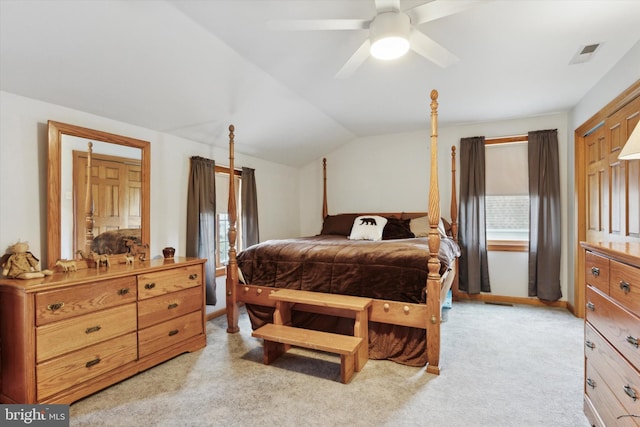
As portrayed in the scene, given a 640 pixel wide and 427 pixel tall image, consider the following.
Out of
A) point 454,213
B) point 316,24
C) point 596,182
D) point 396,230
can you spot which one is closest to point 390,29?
point 316,24

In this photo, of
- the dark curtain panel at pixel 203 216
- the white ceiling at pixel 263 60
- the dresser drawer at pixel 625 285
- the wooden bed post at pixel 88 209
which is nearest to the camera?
the dresser drawer at pixel 625 285

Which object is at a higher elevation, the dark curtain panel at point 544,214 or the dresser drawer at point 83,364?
the dark curtain panel at point 544,214

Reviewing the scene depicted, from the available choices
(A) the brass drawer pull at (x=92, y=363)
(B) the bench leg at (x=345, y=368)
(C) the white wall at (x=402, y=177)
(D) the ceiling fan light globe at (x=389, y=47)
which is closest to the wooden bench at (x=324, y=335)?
(B) the bench leg at (x=345, y=368)

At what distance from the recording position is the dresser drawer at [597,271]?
146cm

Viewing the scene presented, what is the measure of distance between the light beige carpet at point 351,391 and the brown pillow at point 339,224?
2022mm

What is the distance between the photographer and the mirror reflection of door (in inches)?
92.2

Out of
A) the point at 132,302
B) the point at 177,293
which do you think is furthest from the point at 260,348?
the point at 132,302

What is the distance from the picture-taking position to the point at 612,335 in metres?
1.41

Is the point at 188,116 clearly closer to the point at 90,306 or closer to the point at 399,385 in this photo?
the point at 90,306

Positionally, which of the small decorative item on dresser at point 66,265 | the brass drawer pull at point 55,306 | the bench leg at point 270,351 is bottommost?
the bench leg at point 270,351

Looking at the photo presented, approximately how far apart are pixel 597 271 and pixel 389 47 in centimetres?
152

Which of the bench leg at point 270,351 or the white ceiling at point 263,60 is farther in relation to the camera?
the bench leg at point 270,351

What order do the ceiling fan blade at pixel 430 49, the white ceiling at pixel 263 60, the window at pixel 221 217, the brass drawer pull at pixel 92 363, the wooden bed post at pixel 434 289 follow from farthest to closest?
the window at pixel 221 217 → the wooden bed post at pixel 434 289 → the brass drawer pull at pixel 92 363 → the white ceiling at pixel 263 60 → the ceiling fan blade at pixel 430 49

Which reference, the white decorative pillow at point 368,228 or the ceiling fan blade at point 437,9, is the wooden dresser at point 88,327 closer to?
the white decorative pillow at point 368,228
